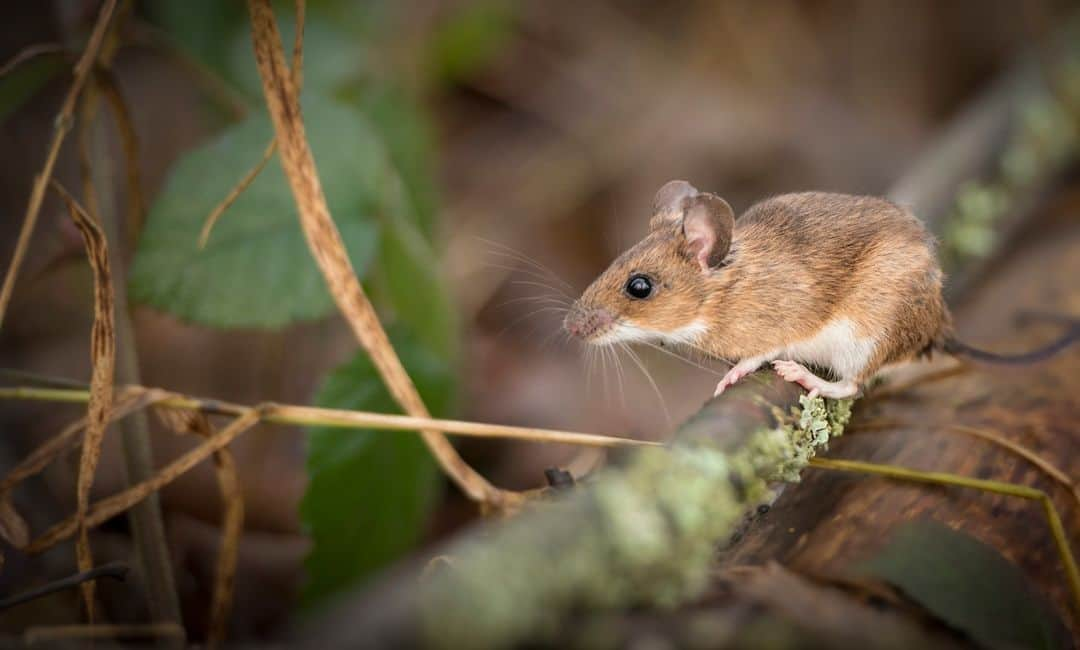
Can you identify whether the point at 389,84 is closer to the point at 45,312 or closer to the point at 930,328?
the point at 45,312

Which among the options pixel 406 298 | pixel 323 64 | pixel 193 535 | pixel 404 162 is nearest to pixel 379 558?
pixel 406 298

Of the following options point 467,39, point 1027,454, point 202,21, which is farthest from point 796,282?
point 467,39

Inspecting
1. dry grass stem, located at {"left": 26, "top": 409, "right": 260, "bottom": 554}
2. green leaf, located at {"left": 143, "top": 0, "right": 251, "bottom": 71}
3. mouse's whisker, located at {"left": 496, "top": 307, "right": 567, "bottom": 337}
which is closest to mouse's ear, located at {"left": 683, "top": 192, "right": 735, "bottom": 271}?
mouse's whisker, located at {"left": 496, "top": 307, "right": 567, "bottom": 337}

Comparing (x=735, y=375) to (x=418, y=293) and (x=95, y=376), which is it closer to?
(x=418, y=293)

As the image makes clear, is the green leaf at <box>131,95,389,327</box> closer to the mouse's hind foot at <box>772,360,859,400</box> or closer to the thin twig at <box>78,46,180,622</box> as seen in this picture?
the thin twig at <box>78,46,180,622</box>

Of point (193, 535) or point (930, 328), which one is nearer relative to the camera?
point (930, 328)

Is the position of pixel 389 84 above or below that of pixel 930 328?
above

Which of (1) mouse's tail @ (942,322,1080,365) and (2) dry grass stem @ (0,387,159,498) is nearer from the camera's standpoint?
(2) dry grass stem @ (0,387,159,498)
